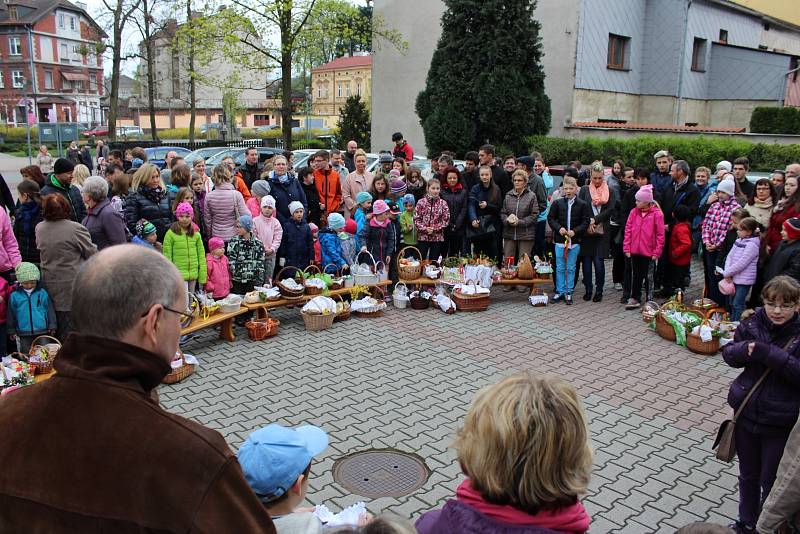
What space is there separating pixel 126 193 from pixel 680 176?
8324mm

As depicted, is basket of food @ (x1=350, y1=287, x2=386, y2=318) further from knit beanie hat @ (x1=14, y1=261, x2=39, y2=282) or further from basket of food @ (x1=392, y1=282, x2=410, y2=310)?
knit beanie hat @ (x1=14, y1=261, x2=39, y2=282)

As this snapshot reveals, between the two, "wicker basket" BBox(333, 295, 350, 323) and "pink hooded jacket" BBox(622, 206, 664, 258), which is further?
"pink hooded jacket" BBox(622, 206, 664, 258)

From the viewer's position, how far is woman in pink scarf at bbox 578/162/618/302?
33.8 feet

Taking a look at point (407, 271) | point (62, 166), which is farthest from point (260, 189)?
point (62, 166)

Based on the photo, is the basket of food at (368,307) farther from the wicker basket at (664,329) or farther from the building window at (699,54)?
the building window at (699,54)

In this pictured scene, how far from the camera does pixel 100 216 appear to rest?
24.6 feet

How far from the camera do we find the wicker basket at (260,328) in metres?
8.54

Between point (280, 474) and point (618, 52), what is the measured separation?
26092 mm

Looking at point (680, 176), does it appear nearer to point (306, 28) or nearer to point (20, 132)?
point (306, 28)

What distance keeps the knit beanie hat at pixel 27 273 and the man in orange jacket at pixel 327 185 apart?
16.3ft

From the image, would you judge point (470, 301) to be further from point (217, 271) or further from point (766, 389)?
point (766, 389)

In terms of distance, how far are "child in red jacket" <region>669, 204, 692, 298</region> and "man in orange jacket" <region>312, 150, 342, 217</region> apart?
542cm

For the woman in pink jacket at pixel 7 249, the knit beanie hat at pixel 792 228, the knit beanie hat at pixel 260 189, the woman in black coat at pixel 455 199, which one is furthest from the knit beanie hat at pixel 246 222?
the knit beanie hat at pixel 792 228

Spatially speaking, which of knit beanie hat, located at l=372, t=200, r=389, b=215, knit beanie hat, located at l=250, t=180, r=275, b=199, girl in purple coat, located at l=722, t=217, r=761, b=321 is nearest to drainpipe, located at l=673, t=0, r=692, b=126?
girl in purple coat, located at l=722, t=217, r=761, b=321
